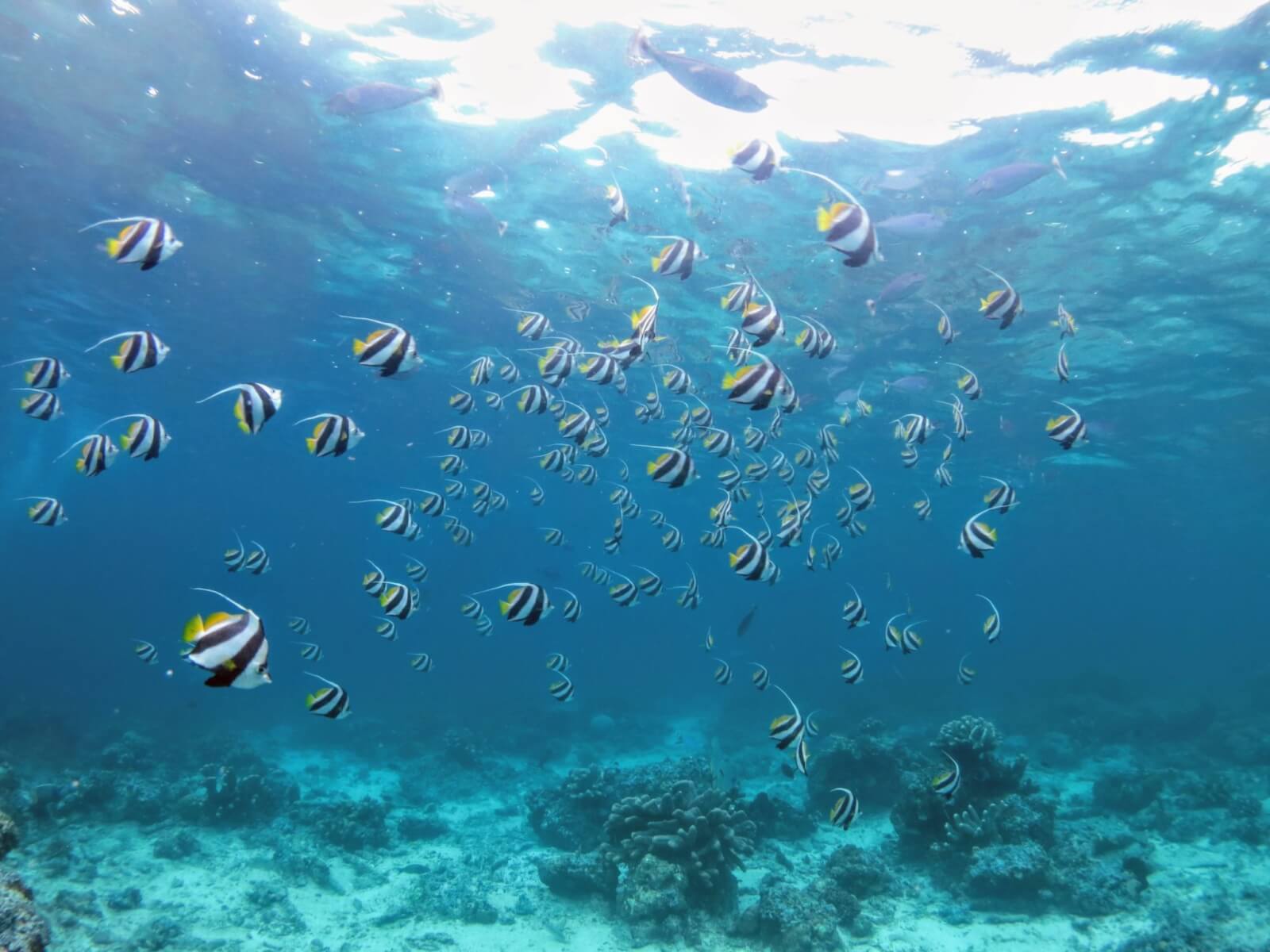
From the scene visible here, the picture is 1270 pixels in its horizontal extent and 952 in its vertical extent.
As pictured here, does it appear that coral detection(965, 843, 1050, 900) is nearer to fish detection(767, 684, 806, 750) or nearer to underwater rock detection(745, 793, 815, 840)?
underwater rock detection(745, 793, 815, 840)

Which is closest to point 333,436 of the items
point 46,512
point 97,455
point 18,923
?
point 97,455

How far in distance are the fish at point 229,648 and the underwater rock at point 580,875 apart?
7.61m

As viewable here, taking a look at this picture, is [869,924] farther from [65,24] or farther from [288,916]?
[65,24]

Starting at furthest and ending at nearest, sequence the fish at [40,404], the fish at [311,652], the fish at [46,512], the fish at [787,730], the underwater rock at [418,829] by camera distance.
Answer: the underwater rock at [418,829], the fish at [311,652], the fish at [46,512], the fish at [40,404], the fish at [787,730]

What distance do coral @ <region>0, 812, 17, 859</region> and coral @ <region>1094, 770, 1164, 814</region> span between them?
17.4 meters

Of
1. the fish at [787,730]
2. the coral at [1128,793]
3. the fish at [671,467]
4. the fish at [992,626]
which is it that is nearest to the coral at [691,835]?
the fish at [787,730]

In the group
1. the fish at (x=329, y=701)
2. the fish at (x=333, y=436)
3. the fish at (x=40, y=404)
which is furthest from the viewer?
the fish at (x=40, y=404)

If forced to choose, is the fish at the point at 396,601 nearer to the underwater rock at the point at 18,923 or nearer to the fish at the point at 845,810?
the underwater rock at the point at 18,923

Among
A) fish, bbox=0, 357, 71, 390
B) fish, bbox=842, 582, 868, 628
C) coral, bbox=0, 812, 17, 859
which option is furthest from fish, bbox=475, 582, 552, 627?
fish, bbox=0, 357, 71, 390

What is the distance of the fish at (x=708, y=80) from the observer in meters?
5.70

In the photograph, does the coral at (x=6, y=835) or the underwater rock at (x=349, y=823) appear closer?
the coral at (x=6, y=835)

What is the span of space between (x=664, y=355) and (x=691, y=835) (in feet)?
57.2

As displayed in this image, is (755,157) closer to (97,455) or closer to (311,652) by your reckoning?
(97,455)

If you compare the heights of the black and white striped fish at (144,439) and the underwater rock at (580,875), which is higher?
the black and white striped fish at (144,439)
